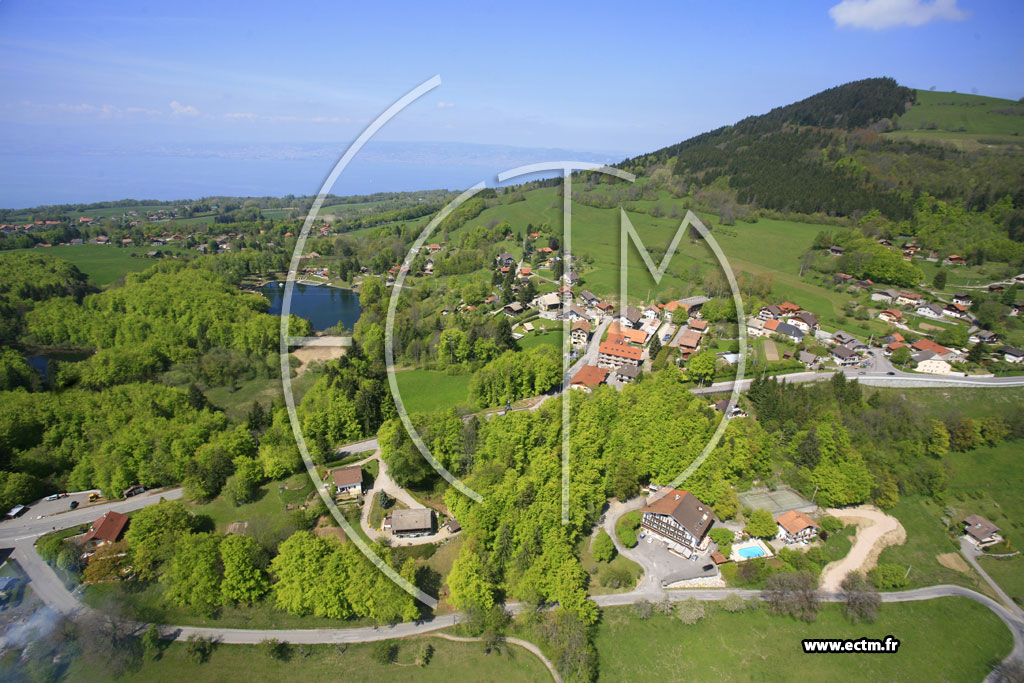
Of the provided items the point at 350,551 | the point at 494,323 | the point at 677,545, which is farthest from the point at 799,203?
the point at 350,551

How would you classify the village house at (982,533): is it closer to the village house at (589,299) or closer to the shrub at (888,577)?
the shrub at (888,577)

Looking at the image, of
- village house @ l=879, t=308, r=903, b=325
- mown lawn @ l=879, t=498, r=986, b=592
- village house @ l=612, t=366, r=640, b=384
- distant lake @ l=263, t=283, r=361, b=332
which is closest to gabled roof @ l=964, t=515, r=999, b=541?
mown lawn @ l=879, t=498, r=986, b=592

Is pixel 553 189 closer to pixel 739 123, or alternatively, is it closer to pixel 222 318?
pixel 739 123

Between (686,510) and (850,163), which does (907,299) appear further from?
(686,510)

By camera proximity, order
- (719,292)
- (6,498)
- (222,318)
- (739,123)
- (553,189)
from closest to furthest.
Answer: (6,498) < (222,318) < (719,292) < (553,189) < (739,123)

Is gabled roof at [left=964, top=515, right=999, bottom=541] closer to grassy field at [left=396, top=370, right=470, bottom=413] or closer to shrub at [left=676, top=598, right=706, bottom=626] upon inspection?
shrub at [left=676, top=598, right=706, bottom=626]
